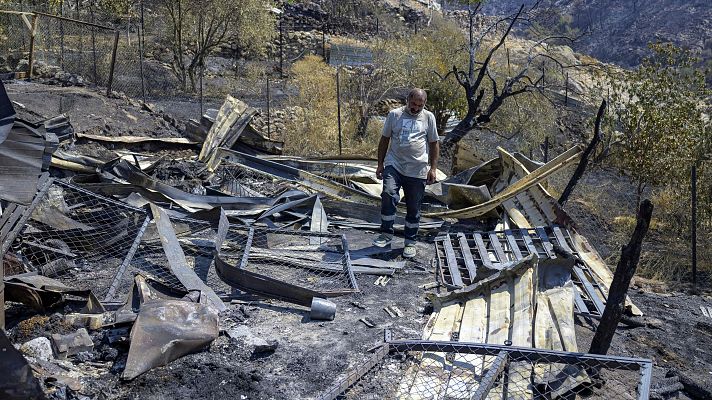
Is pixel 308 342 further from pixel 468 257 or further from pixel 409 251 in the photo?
pixel 468 257

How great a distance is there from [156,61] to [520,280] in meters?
18.8

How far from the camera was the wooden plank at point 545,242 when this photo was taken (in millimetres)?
6965

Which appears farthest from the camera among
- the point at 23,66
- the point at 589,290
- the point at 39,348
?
the point at 23,66

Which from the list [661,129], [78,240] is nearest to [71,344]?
[78,240]

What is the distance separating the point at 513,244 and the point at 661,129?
524cm

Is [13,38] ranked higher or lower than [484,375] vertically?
higher

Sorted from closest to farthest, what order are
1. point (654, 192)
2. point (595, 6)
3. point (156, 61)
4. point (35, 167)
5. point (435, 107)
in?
point (35, 167), point (654, 192), point (435, 107), point (156, 61), point (595, 6)

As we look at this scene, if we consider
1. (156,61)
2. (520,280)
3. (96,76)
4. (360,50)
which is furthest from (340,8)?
(520,280)

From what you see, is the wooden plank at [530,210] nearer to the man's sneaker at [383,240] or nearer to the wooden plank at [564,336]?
the man's sneaker at [383,240]

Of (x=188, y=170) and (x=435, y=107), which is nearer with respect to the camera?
(x=188, y=170)

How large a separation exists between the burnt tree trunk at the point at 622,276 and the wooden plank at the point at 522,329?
555mm

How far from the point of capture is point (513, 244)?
7215mm

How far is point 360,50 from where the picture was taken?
Answer: 79.9 feet

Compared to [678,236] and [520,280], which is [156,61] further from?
[520,280]
